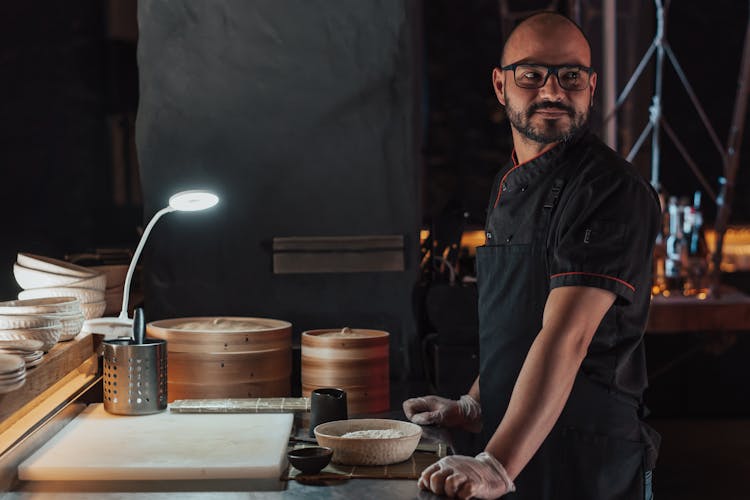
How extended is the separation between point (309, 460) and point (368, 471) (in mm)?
123

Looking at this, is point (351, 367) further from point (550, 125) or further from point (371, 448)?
point (550, 125)

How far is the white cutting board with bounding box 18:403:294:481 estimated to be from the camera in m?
1.72

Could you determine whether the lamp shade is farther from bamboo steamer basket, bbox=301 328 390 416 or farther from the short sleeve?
the short sleeve

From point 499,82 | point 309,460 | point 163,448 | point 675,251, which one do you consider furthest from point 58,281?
point 675,251

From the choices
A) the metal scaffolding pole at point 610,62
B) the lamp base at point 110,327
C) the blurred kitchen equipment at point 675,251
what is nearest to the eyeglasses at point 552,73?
the lamp base at point 110,327

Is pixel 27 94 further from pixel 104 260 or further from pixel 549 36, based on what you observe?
pixel 549 36

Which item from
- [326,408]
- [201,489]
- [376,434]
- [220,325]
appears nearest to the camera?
[201,489]

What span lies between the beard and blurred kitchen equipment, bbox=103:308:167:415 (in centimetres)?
103

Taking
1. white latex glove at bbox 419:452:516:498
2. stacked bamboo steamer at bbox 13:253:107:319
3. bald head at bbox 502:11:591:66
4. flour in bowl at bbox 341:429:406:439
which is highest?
bald head at bbox 502:11:591:66

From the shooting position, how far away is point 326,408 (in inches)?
79.7

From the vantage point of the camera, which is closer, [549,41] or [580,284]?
[580,284]

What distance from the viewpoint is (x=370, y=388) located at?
92.5 inches

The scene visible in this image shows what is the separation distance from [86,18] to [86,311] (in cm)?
212

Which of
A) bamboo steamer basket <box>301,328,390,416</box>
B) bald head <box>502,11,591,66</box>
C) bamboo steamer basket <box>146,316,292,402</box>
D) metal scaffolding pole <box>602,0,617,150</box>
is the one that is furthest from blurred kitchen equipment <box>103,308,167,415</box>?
metal scaffolding pole <box>602,0,617,150</box>
